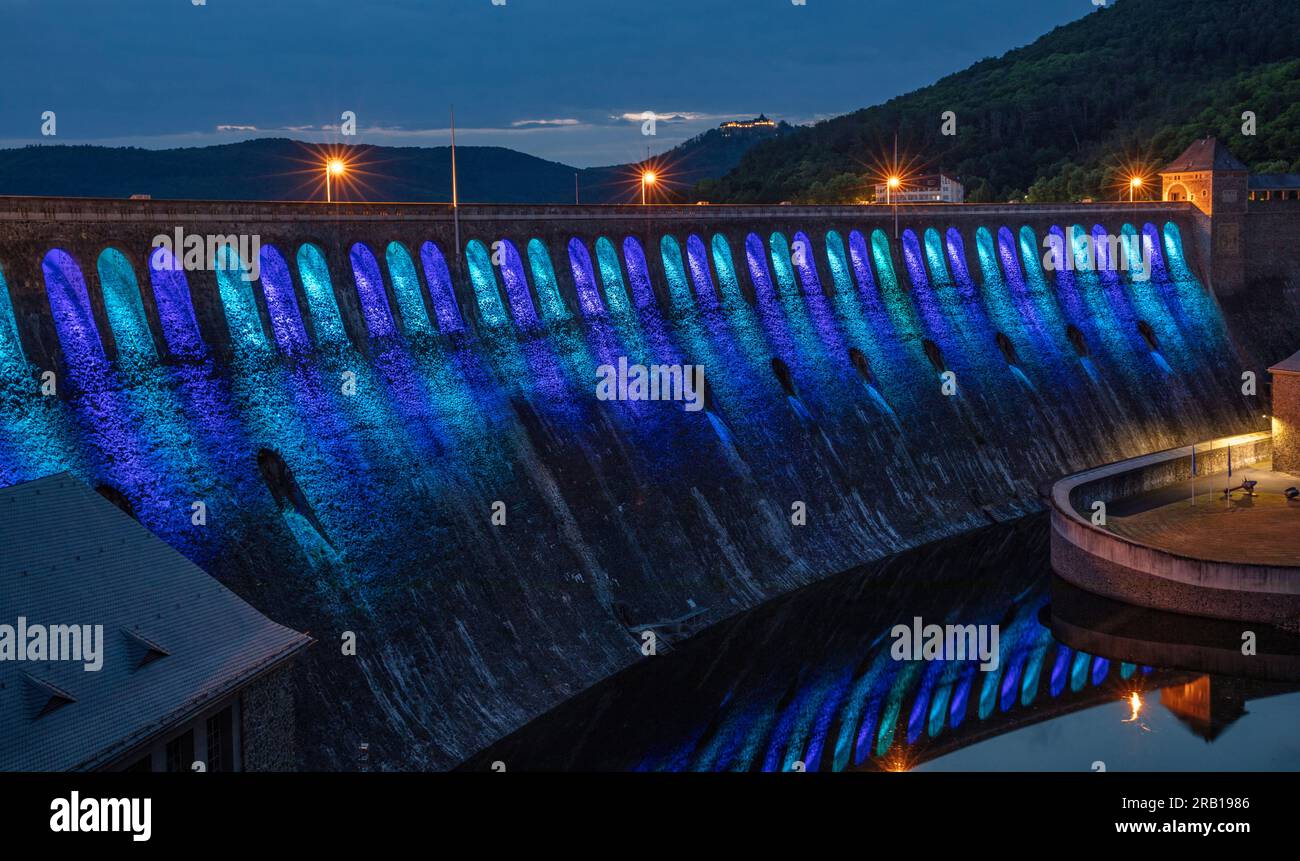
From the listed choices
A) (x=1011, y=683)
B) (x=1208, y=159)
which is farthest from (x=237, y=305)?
(x=1208, y=159)

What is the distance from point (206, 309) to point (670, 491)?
57.5 ft

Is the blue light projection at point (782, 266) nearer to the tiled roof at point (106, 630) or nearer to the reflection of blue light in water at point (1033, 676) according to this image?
the reflection of blue light in water at point (1033, 676)

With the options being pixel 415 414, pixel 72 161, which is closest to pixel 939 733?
pixel 415 414

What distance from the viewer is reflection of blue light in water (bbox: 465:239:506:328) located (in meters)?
51.1

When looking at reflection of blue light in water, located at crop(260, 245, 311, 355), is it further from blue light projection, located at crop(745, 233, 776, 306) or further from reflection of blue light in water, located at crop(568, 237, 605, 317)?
blue light projection, located at crop(745, 233, 776, 306)

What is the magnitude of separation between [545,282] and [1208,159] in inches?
1961

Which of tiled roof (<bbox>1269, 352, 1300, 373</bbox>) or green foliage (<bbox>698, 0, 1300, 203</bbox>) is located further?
green foliage (<bbox>698, 0, 1300, 203</bbox>)

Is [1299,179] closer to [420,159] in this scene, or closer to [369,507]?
[420,159]

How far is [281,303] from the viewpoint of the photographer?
4403 centimetres

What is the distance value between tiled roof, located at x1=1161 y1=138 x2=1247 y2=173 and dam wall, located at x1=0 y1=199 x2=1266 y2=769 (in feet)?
57.3

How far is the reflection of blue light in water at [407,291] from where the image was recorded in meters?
48.1

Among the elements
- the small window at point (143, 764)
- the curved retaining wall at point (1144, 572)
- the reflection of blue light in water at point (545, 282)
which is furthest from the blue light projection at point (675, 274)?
the small window at point (143, 764)

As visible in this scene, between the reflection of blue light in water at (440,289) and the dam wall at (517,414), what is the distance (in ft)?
0.31

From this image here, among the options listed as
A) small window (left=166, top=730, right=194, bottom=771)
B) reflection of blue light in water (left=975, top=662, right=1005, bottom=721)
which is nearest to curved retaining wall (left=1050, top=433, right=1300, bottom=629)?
reflection of blue light in water (left=975, top=662, right=1005, bottom=721)
